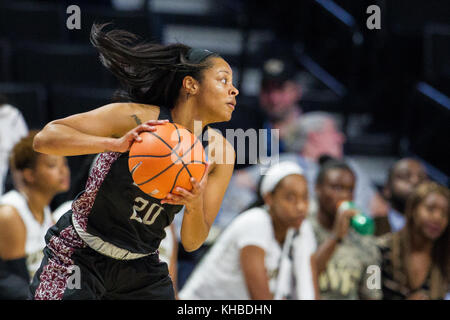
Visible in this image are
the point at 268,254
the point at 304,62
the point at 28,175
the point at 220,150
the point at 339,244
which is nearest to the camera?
the point at 220,150

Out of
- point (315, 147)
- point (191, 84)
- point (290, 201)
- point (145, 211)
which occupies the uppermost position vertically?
point (191, 84)

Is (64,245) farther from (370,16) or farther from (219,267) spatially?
(370,16)

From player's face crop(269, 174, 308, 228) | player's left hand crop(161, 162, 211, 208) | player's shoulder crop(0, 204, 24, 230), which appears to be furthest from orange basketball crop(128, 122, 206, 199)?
player's face crop(269, 174, 308, 228)

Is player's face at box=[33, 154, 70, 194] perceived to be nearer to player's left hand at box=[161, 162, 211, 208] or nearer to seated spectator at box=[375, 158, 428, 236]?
player's left hand at box=[161, 162, 211, 208]

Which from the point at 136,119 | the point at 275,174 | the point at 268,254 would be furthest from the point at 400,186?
Answer: the point at 136,119

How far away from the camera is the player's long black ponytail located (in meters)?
2.45

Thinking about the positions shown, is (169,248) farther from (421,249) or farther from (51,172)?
(421,249)

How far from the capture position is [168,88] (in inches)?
99.8

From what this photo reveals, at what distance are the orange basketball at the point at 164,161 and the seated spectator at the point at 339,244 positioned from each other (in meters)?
1.96

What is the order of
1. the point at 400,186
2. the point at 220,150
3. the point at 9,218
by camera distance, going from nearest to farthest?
1. the point at 220,150
2. the point at 9,218
3. the point at 400,186

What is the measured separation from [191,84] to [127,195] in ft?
1.43

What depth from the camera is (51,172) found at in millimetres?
3471

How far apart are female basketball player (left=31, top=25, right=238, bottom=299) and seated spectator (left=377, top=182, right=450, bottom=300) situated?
1.92 m

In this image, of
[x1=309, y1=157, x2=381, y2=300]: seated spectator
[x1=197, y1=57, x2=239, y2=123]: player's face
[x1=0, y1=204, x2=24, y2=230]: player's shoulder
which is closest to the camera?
[x1=197, y1=57, x2=239, y2=123]: player's face
